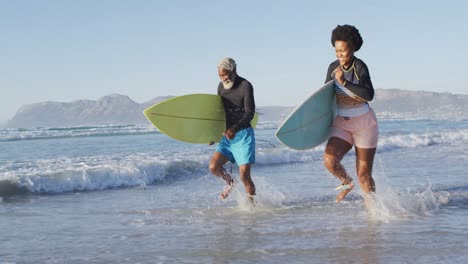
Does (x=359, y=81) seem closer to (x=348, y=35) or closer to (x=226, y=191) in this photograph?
(x=348, y=35)

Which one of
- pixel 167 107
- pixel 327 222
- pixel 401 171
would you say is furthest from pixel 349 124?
pixel 401 171

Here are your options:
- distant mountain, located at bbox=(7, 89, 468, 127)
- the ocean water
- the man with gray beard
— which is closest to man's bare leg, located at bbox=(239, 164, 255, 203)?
the man with gray beard

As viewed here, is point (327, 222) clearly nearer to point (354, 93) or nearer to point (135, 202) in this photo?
point (354, 93)

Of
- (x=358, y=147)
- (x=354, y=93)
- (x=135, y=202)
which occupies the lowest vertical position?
(x=135, y=202)

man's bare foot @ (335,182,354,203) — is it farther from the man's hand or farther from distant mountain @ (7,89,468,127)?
distant mountain @ (7,89,468,127)

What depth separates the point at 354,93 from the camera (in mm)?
5328

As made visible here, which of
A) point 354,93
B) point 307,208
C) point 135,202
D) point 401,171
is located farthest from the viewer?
point 401,171

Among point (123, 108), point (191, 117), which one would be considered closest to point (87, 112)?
point (123, 108)

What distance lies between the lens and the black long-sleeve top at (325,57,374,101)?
5.30 m

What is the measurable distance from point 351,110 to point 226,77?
1487mm

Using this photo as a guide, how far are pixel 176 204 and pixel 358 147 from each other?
8.85 feet

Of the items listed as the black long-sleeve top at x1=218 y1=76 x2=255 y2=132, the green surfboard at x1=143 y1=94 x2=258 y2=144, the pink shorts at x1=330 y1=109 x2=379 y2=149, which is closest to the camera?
the pink shorts at x1=330 y1=109 x2=379 y2=149

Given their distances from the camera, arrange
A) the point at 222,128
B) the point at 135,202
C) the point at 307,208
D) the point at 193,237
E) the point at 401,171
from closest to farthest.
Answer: the point at 193,237
the point at 307,208
the point at 222,128
the point at 135,202
the point at 401,171

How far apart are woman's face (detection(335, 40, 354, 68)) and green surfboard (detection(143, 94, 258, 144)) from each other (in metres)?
1.85
